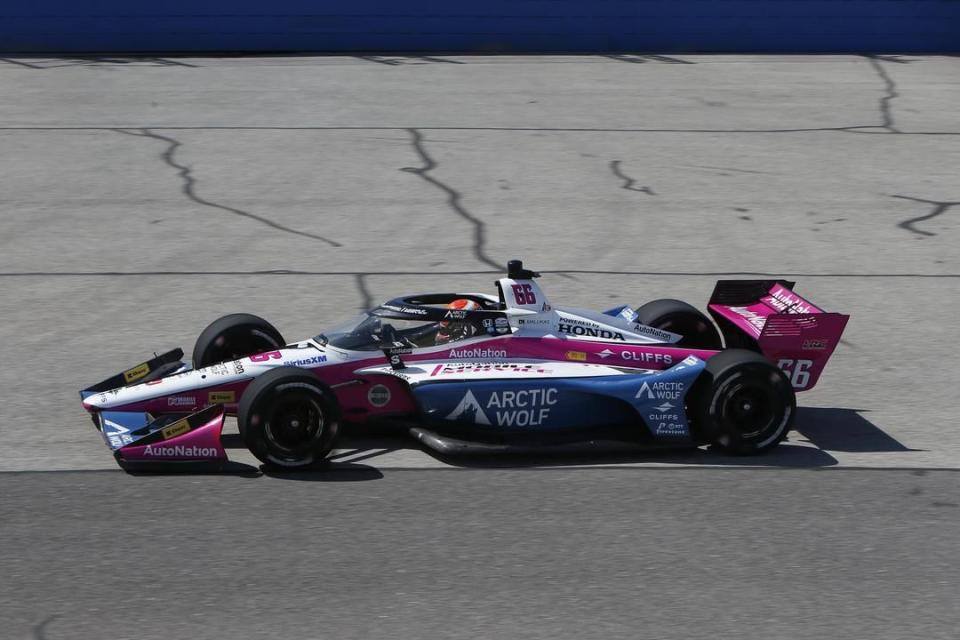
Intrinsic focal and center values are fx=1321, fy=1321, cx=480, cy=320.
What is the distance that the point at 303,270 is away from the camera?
10969 millimetres

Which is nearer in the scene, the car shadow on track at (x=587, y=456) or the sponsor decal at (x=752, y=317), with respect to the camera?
the car shadow on track at (x=587, y=456)

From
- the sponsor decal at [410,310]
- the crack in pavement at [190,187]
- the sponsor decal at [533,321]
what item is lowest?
the crack in pavement at [190,187]

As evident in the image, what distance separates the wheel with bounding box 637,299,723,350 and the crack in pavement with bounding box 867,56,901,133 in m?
9.59

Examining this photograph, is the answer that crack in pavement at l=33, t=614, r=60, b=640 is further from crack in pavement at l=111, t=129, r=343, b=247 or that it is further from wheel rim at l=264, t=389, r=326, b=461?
crack in pavement at l=111, t=129, r=343, b=247

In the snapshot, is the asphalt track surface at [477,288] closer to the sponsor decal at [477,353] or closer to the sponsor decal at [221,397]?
the sponsor decal at [221,397]

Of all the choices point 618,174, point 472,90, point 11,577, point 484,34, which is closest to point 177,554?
point 11,577

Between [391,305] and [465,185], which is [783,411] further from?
[465,185]

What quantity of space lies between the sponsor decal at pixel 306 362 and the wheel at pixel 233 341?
0.63 metres

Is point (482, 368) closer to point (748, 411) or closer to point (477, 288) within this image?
point (748, 411)

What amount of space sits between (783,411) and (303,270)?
516cm

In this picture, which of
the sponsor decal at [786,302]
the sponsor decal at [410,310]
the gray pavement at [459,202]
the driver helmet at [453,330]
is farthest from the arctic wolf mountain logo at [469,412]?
the sponsor decal at [786,302]

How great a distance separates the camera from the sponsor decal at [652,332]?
24.7 ft

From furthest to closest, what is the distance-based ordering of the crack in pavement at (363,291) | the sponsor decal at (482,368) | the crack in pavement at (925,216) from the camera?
the crack in pavement at (925,216) → the crack in pavement at (363,291) → the sponsor decal at (482,368)

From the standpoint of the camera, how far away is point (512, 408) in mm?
6883
